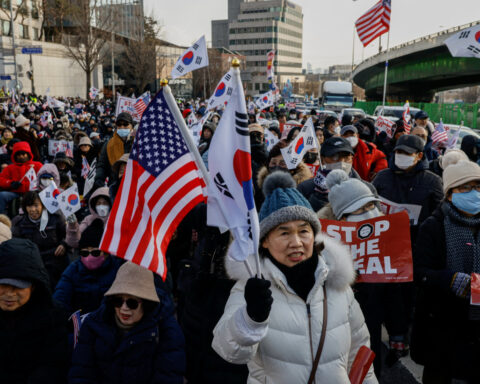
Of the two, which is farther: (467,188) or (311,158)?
(311,158)

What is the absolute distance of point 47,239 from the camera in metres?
5.16

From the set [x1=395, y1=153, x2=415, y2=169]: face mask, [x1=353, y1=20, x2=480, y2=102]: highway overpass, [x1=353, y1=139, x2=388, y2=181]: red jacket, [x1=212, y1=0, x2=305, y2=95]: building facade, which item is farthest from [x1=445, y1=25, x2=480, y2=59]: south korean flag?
[x1=212, y1=0, x2=305, y2=95]: building facade

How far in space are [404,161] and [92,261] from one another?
10.7ft

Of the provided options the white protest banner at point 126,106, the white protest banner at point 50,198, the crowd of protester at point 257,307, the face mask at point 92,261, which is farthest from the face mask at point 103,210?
the white protest banner at point 126,106

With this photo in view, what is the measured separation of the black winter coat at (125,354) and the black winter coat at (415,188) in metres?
2.91

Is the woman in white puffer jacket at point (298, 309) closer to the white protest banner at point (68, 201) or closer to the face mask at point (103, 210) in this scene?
the face mask at point (103, 210)

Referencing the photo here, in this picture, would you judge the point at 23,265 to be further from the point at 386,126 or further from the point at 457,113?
the point at 457,113

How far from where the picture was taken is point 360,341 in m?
2.48

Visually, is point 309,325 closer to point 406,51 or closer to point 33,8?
point 406,51

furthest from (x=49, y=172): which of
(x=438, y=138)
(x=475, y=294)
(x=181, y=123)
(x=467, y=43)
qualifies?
(x=438, y=138)

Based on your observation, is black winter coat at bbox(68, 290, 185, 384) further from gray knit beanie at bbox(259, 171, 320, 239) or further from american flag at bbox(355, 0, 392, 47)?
american flag at bbox(355, 0, 392, 47)

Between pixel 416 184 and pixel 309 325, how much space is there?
9.87 feet

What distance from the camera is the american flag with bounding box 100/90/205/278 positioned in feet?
8.13

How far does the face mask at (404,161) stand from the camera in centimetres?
486
